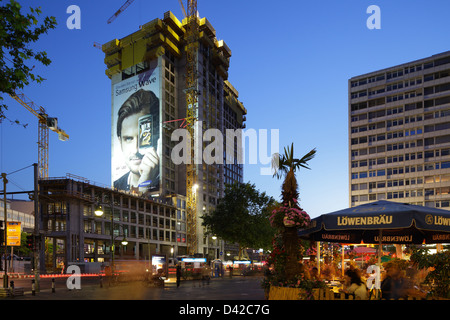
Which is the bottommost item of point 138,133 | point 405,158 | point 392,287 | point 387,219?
point 392,287

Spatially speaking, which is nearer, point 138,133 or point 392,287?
point 392,287

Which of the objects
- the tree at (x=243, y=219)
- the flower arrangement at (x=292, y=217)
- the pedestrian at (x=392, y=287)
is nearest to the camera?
the pedestrian at (x=392, y=287)

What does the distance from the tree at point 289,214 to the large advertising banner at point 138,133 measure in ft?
305

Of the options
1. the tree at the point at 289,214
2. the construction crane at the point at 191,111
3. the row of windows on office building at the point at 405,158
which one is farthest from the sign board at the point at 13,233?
the row of windows on office building at the point at 405,158

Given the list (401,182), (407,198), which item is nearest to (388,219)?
(407,198)

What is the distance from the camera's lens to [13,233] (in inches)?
1117

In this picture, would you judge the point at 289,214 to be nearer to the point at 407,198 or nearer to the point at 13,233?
the point at 13,233

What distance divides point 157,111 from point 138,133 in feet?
26.7

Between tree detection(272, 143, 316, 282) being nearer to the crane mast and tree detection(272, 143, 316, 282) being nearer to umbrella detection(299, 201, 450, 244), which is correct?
umbrella detection(299, 201, 450, 244)

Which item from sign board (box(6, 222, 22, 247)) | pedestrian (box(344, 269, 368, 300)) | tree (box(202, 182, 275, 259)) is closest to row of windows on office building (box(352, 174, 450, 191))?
tree (box(202, 182, 275, 259))

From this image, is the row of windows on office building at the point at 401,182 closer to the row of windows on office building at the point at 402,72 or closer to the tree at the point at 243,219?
the row of windows on office building at the point at 402,72

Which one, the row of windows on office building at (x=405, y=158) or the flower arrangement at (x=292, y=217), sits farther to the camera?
the row of windows on office building at (x=405, y=158)

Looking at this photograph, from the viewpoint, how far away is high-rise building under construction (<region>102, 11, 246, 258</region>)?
364 ft

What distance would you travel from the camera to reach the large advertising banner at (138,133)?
110m
